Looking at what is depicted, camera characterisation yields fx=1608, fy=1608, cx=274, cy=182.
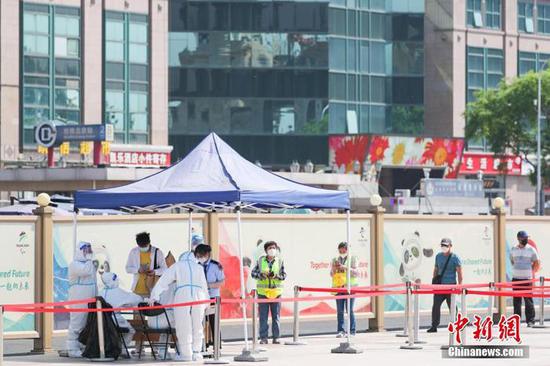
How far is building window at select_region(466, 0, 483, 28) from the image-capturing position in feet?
311

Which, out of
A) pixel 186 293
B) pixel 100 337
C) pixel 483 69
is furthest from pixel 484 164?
pixel 186 293

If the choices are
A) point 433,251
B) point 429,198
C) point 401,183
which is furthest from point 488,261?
point 401,183

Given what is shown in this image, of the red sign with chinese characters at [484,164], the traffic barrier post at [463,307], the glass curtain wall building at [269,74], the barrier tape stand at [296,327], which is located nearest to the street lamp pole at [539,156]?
the red sign with chinese characters at [484,164]

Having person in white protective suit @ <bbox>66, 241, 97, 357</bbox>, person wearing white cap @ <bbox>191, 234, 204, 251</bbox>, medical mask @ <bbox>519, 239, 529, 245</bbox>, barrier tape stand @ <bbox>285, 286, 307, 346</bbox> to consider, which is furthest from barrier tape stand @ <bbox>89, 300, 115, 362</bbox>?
medical mask @ <bbox>519, 239, 529, 245</bbox>

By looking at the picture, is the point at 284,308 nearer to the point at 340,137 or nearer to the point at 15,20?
the point at 15,20

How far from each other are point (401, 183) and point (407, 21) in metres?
10.6

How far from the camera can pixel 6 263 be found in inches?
898

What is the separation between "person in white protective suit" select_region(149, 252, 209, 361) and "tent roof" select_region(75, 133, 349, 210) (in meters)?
0.96

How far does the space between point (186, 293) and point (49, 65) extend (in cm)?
5542

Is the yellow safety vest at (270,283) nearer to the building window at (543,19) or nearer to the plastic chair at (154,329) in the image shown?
the plastic chair at (154,329)

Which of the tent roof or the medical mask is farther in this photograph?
the medical mask

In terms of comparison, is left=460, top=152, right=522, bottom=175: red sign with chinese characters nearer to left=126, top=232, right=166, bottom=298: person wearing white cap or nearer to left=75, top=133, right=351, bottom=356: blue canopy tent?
left=75, top=133, right=351, bottom=356: blue canopy tent

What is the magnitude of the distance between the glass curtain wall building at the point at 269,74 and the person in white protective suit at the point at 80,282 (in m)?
67.7

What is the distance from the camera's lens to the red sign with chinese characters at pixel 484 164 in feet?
309
